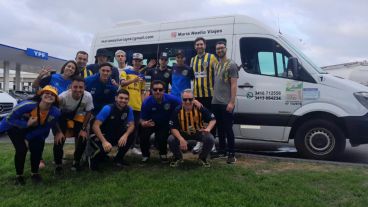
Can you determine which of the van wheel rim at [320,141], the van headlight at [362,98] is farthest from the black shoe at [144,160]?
the van headlight at [362,98]

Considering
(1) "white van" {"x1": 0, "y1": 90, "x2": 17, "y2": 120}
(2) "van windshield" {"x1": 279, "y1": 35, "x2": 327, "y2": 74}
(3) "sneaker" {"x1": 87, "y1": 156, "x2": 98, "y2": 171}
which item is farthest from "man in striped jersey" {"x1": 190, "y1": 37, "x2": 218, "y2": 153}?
(1) "white van" {"x1": 0, "y1": 90, "x2": 17, "y2": 120}

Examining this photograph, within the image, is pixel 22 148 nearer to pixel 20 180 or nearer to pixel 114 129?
pixel 20 180

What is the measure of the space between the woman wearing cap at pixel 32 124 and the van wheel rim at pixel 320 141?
4105mm

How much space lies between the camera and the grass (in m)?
4.27

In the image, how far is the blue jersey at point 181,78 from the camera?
256 inches

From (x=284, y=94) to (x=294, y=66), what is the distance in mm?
514

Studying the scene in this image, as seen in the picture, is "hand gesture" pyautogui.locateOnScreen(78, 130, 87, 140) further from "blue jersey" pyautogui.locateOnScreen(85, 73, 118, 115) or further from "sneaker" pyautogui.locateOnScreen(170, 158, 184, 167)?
"sneaker" pyautogui.locateOnScreen(170, 158, 184, 167)

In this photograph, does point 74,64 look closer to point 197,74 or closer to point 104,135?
point 104,135

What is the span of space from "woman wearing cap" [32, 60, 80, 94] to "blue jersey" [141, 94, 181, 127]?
3.93 ft

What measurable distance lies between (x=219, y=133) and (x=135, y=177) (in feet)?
5.90

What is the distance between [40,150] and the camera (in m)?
5.16

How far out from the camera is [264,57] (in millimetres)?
6996

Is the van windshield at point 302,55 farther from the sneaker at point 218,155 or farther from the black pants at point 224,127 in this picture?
the sneaker at point 218,155

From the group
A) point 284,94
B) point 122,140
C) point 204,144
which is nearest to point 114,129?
point 122,140
